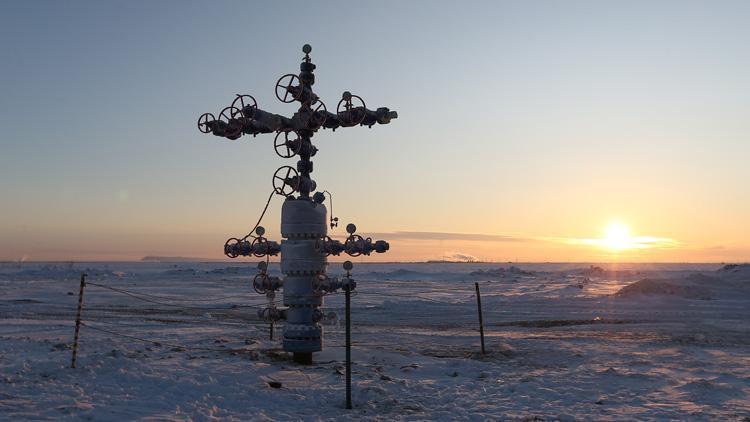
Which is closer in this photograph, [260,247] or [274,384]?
[274,384]

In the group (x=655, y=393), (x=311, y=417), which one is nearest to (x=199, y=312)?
(x=311, y=417)

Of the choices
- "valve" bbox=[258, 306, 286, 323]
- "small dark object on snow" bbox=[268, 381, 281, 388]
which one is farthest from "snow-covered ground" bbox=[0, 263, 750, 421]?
"valve" bbox=[258, 306, 286, 323]

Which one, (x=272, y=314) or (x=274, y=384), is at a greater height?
(x=272, y=314)


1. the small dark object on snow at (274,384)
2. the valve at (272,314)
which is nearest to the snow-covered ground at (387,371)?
the small dark object on snow at (274,384)

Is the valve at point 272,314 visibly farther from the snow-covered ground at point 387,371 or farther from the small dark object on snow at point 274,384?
the small dark object on snow at point 274,384

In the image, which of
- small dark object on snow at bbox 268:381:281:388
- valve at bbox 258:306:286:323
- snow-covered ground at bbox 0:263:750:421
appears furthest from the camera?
valve at bbox 258:306:286:323

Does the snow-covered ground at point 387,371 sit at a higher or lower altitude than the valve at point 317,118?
lower

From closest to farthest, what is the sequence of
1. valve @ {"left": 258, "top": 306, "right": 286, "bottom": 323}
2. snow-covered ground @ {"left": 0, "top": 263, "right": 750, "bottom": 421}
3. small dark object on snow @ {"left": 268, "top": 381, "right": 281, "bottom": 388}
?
snow-covered ground @ {"left": 0, "top": 263, "right": 750, "bottom": 421}
small dark object on snow @ {"left": 268, "top": 381, "right": 281, "bottom": 388}
valve @ {"left": 258, "top": 306, "right": 286, "bottom": 323}

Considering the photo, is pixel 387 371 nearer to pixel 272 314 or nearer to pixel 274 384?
pixel 274 384

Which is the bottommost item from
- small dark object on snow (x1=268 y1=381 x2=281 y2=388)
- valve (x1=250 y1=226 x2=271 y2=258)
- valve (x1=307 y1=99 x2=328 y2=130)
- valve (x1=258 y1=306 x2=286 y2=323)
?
small dark object on snow (x1=268 y1=381 x2=281 y2=388)

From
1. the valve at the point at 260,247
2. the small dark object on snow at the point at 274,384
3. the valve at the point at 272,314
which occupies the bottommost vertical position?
the small dark object on snow at the point at 274,384

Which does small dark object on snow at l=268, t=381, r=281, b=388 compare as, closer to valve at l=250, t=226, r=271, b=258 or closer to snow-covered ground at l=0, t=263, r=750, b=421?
snow-covered ground at l=0, t=263, r=750, b=421

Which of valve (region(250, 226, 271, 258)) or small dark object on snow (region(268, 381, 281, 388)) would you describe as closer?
small dark object on snow (region(268, 381, 281, 388))

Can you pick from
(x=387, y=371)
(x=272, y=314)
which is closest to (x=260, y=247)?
(x=272, y=314)
